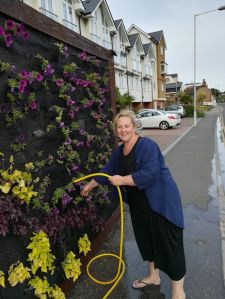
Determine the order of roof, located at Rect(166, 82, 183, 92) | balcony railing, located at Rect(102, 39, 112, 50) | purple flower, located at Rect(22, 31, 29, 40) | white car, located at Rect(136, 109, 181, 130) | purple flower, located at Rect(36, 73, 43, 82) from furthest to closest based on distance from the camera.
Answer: roof, located at Rect(166, 82, 183, 92)
balcony railing, located at Rect(102, 39, 112, 50)
white car, located at Rect(136, 109, 181, 130)
purple flower, located at Rect(36, 73, 43, 82)
purple flower, located at Rect(22, 31, 29, 40)

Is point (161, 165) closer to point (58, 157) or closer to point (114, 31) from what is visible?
point (58, 157)

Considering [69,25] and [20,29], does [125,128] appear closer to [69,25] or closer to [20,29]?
[20,29]

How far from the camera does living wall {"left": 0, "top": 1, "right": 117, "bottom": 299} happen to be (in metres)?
2.49

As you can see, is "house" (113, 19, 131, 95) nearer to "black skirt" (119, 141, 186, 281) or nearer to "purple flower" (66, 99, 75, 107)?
"purple flower" (66, 99, 75, 107)

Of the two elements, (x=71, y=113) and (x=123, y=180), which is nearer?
(x=123, y=180)

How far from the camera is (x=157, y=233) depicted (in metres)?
2.97

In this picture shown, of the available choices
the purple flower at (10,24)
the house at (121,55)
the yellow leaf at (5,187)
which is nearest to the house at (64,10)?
the house at (121,55)

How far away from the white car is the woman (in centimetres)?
2060

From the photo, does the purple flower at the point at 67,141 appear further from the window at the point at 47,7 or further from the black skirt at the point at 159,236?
the window at the point at 47,7

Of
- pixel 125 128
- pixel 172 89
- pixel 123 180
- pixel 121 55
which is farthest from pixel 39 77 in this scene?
pixel 172 89

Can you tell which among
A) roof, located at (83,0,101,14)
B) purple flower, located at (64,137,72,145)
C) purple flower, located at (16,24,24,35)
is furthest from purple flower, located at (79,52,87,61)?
roof, located at (83,0,101,14)

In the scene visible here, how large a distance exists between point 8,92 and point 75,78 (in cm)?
127

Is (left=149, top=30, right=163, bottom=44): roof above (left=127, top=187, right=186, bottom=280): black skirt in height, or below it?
above

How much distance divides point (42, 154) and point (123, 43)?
36423mm
